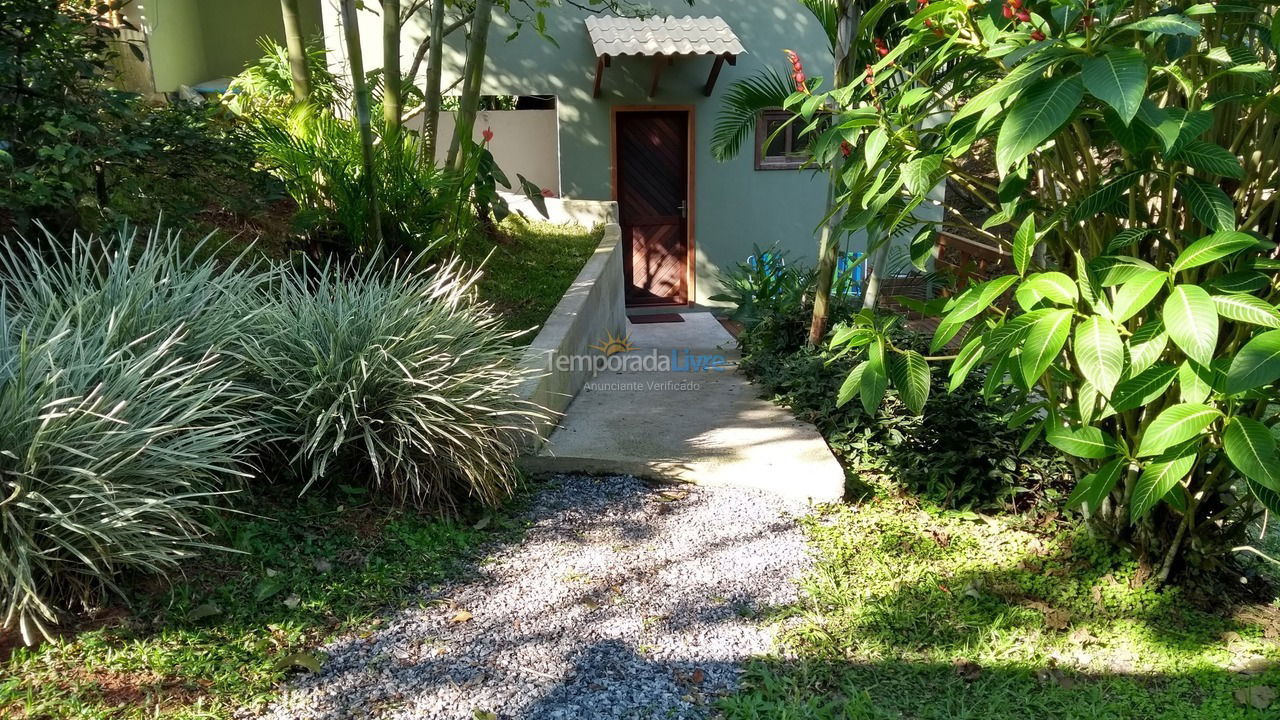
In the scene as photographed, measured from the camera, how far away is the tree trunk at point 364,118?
4703mm

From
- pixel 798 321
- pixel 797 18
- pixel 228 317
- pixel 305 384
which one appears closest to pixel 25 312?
pixel 228 317

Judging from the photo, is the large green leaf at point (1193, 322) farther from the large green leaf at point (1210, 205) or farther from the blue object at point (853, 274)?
the blue object at point (853, 274)

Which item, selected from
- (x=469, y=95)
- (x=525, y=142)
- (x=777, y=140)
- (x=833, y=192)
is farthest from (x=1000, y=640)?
(x=525, y=142)

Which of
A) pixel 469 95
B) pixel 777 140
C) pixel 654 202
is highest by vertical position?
pixel 469 95

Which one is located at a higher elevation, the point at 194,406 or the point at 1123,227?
the point at 1123,227

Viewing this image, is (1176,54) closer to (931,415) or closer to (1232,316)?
(1232,316)

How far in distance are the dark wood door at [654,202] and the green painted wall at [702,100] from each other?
24 cm

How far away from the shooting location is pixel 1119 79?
194 cm

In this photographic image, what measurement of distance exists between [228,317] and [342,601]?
128 centimetres

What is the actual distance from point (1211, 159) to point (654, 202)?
895cm

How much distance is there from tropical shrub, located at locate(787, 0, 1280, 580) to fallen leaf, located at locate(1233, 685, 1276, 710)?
0.53 metres

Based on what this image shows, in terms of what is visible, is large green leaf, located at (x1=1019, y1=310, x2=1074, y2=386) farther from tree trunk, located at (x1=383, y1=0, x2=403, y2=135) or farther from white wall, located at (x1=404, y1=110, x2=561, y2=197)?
white wall, located at (x1=404, y1=110, x2=561, y2=197)

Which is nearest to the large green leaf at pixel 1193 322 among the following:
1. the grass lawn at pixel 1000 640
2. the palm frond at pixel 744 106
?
the grass lawn at pixel 1000 640

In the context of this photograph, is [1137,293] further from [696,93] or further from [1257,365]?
[696,93]
